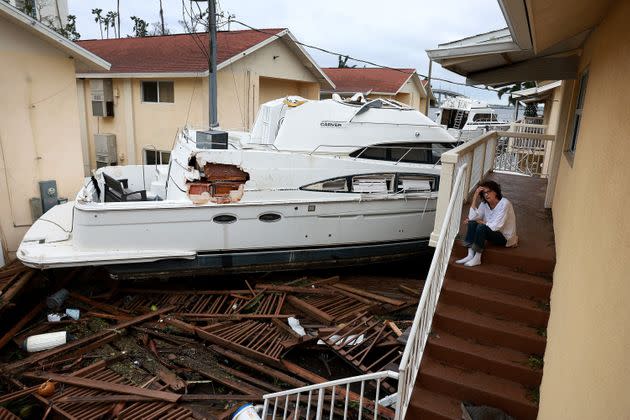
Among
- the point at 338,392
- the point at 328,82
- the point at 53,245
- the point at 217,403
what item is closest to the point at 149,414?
the point at 217,403

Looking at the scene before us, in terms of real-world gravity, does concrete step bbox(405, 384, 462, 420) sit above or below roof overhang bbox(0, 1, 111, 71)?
below

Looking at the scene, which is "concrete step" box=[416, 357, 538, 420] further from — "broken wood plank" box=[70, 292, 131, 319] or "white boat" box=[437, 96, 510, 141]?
"white boat" box=[437, 96, 510, 141]

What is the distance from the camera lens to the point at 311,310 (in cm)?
728

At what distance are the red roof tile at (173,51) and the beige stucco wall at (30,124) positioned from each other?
4899 millimetres

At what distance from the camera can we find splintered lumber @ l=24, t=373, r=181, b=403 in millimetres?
5242

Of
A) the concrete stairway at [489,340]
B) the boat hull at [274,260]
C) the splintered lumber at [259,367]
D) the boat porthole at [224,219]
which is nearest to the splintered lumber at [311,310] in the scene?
the boat hull at [274,260]

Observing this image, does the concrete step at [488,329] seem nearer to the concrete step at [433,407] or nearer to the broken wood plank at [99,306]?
the concrete step at [433,407]

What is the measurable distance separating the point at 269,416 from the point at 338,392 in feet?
2.74

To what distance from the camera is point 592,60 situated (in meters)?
4.54

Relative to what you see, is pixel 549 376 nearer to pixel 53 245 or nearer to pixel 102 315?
pixel 102 315

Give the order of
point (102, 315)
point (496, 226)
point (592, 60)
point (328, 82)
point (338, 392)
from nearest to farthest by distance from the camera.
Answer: point (592, 60)
point (496, 226)
point (338, 392)
point (102, 315)
point (328, 82)

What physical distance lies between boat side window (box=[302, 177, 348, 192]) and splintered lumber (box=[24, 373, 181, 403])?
405 centimetres

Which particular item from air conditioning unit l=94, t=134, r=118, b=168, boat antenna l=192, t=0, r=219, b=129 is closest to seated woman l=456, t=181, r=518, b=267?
boat antenna l=192, t=0, r=219, b=129

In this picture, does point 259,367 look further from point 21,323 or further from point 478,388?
point 21,323
